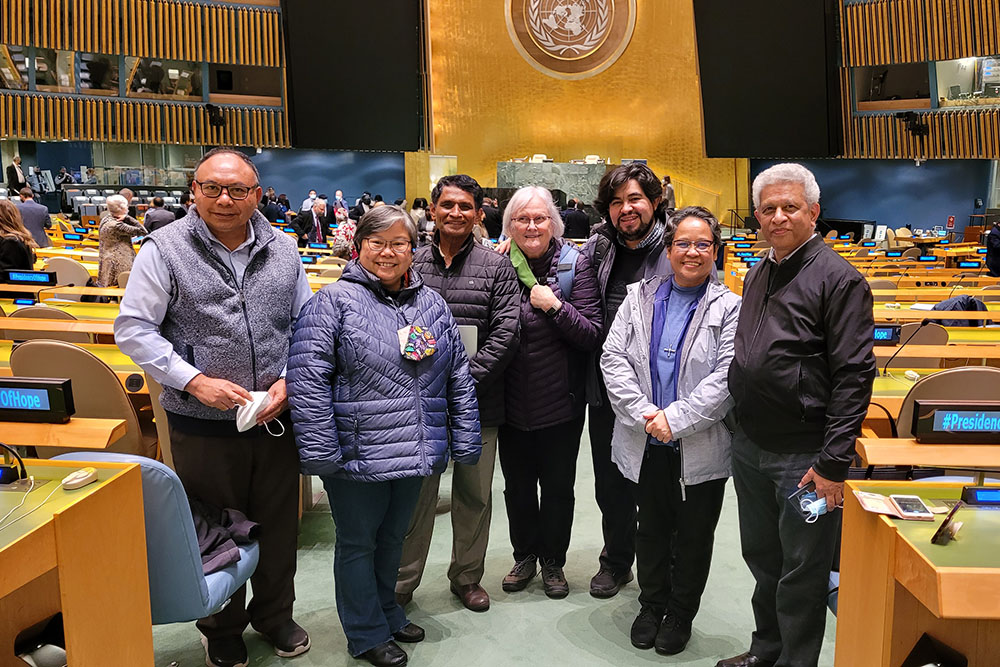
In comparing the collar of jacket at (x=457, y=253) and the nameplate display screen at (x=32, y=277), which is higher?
the nameplate display screen at (x=32, y=277)

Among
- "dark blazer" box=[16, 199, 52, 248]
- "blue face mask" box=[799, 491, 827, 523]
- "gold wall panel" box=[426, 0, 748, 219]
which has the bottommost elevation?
"blue face mask" box=[799, 491, 827, 523]

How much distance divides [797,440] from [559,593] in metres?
1.35

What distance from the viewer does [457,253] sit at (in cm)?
301

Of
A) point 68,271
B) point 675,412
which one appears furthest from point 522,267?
point 68,271

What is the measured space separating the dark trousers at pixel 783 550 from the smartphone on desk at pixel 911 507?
21.7 inches

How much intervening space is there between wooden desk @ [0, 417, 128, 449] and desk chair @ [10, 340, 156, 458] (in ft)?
3.60

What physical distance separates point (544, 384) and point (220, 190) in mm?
1333

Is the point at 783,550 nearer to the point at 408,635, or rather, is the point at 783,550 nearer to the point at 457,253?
the point at 408,635

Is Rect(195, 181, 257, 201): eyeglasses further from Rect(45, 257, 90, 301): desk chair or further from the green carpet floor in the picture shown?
Rect(45, 257, 90, 301): desk chair

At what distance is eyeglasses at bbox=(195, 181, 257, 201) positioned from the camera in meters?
2.49

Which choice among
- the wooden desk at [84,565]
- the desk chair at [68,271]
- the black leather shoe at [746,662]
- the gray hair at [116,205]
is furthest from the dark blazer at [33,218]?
the black leather shoe at [746,662]

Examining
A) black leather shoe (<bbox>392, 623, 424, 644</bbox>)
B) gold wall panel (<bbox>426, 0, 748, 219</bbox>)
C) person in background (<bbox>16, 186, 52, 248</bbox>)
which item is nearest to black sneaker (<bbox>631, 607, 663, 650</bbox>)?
black leather shoe (<bbox>392, 623, 424, 644</bbox>)

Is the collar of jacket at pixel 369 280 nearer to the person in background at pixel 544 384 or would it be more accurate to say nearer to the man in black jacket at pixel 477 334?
the man in black jacket at pixel 477 334

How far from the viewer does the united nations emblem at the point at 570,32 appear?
17.7 metres
